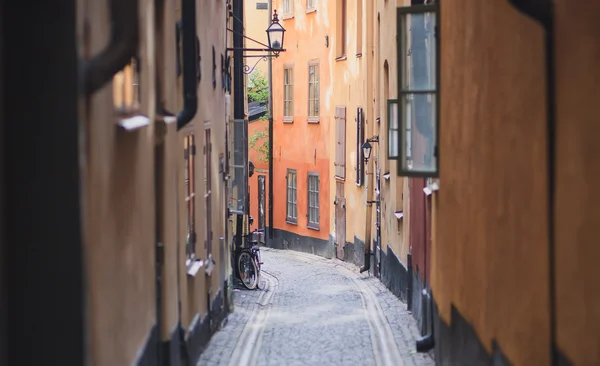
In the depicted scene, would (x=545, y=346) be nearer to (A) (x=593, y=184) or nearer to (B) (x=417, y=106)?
(A) (x=593, y=184)

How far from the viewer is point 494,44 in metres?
6.43

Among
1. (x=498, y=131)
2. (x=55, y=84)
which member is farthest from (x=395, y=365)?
(x=55, y=84)

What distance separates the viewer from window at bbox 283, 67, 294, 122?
28466mm

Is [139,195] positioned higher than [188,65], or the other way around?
[188,65]

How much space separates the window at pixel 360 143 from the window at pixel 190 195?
1032 centimetres

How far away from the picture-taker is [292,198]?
28.7 m

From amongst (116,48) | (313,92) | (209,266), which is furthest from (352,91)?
(116,48)

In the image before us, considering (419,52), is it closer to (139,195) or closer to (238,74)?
(139,195)

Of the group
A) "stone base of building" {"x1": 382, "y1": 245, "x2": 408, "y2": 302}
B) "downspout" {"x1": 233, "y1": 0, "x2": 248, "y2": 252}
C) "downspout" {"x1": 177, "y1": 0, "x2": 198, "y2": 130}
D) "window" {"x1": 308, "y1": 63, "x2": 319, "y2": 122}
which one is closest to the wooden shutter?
"window" {"x1": 308, "y1": 63, "x2": 319, "y2": 122}

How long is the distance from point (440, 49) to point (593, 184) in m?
5.49

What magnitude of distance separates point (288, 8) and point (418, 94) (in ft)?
66.0

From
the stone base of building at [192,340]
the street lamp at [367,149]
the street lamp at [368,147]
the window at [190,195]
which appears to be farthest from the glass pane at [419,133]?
the street lamp at [367,149]

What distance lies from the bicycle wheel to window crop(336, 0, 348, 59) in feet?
26.4


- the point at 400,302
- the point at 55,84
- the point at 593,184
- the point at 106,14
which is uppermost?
the point at 106,14
